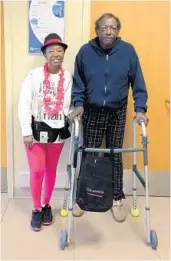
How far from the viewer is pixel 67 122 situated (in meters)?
2.28

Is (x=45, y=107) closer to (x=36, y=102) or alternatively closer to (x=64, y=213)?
(x=36, y=102)

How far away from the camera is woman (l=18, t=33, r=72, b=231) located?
2150mm

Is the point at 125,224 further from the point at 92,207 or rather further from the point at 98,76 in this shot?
the point at 98,76

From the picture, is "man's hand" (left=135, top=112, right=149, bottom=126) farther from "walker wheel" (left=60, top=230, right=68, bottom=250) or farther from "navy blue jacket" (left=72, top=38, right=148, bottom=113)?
"walker wheel" (left=60, top=230, right=68, bottom=250)

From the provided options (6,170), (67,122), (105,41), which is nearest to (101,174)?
(67,122)

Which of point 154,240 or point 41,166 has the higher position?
point 41,166

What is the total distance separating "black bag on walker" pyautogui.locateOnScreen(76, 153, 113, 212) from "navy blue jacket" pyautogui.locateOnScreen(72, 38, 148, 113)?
1.50 feet

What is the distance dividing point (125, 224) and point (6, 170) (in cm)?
110

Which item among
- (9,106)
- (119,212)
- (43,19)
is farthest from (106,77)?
(119,212)

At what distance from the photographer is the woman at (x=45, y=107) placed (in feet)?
7.06

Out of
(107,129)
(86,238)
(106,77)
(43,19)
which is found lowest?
(86,238)

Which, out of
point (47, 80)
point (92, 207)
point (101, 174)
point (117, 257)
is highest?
point (47, 80)

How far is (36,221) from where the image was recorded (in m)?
2.30

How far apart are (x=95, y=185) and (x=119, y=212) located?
24.3 inches
